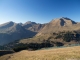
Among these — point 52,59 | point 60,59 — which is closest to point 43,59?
point 52,59

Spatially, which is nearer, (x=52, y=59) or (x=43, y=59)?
(x=52, y=59)

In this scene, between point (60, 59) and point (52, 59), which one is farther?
point (52, 59)

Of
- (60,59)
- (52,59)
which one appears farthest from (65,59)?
(52,59)

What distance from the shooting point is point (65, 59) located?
4506 centimetres

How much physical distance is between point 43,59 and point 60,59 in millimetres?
10129

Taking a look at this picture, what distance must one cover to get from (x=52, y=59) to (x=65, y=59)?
6.50 meters

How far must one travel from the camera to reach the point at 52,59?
5016 cm

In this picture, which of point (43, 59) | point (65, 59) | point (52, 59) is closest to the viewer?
point (65, 59)

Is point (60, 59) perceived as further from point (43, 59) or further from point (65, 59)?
point (43, 59)

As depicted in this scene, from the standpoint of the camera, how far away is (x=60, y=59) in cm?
4662

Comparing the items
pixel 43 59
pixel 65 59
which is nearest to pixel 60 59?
pixel 65 59

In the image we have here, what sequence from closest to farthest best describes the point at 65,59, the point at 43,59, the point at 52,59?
the point at 65,59 < the point at 52,59 < the point at 43,59

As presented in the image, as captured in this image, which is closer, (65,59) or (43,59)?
(65,59)

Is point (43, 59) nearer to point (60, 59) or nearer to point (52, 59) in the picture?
point (52, 59)
